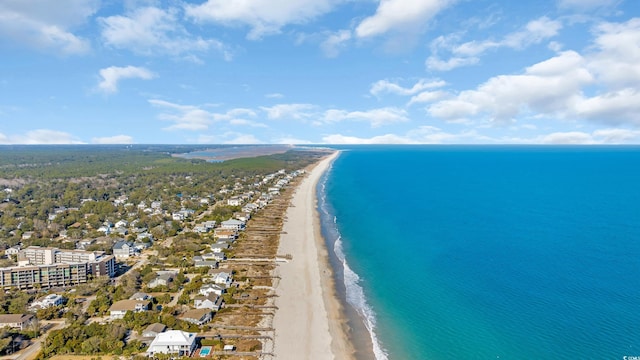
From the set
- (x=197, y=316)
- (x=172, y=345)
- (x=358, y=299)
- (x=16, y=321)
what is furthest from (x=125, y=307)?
(x=358, y=299)

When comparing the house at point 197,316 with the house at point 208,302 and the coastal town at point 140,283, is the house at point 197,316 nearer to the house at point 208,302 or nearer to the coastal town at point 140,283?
the coastal town at point 140,283

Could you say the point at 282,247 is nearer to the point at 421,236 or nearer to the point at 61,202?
the point at 421,236

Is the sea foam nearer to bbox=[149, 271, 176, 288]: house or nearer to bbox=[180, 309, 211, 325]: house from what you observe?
bbox=[180, 309, 211, 325]: house

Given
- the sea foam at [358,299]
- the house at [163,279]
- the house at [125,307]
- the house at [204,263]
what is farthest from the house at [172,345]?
the house at [204,263]

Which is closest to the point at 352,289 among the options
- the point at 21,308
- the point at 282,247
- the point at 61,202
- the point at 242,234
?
the point at 282,247

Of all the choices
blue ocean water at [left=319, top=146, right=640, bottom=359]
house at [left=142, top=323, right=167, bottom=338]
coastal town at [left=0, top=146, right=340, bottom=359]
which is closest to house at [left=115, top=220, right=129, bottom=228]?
coastal town at [left=0, top=146, right=340, bottom=359]
